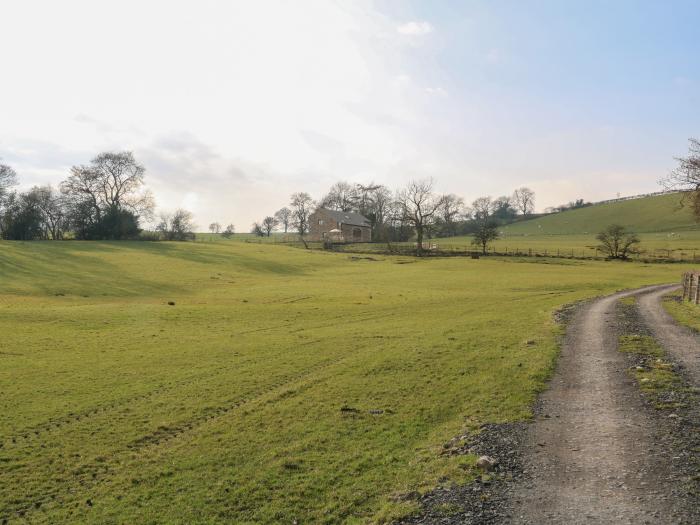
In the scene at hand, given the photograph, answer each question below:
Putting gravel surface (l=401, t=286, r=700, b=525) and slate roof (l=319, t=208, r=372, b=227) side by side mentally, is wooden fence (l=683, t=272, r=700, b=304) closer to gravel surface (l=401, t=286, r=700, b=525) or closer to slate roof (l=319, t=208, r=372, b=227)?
gravel surface (l=401, t=286, r=700, b=525)

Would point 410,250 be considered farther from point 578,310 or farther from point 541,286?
point 578,310

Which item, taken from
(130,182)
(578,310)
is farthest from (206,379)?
(130,182)

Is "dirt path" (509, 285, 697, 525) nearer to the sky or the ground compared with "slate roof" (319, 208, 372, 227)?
Result: nearer to the ground

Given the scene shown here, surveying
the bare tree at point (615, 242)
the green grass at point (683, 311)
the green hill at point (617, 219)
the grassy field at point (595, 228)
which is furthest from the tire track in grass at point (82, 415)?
the green hill at point (617, 219)

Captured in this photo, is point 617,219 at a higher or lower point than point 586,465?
higher

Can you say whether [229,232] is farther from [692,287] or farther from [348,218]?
[692,287]

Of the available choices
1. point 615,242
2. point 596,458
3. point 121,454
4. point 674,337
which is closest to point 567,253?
point 615,242

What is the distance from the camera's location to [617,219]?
160 m

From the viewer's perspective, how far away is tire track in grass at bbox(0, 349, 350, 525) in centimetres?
791

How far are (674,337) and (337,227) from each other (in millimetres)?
111908

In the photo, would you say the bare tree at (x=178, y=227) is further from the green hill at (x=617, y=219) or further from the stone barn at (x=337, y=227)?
the green hill at (x=617, y=219)

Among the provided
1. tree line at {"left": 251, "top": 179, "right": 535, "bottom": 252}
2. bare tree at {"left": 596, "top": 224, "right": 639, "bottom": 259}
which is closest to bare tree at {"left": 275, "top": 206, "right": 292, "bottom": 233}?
tree line at {"left": 251, "top": 179, "right": 535, "bottom": 252}

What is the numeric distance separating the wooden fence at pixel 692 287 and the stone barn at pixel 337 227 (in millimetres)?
97341

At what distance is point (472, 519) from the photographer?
6750 mm
